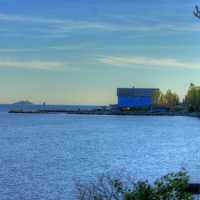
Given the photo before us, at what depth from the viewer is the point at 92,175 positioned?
42.2 m

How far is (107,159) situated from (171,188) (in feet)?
151

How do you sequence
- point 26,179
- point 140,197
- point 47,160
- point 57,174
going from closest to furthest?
point 140,197, point 26,179, point 57,174, point 47,160

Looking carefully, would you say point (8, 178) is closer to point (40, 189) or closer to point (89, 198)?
point (40, 189)

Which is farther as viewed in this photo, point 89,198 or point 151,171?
point 151,171

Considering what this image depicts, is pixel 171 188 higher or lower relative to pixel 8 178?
higher

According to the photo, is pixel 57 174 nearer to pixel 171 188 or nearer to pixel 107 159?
pixel 107 159

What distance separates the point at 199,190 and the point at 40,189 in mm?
15061

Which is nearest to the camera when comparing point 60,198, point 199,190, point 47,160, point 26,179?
point 199,190

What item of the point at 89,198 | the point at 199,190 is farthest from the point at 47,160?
the point at 89,198

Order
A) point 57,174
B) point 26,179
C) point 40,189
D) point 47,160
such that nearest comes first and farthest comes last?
point 40,189 < point 26,179 < point 57,174 < point 47,160

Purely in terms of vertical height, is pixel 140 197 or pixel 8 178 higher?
pixel 140 197

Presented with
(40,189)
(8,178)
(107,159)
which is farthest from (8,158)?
(40,189)

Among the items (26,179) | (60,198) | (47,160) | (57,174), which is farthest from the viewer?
(47,160)

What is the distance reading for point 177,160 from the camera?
56.9 metres
